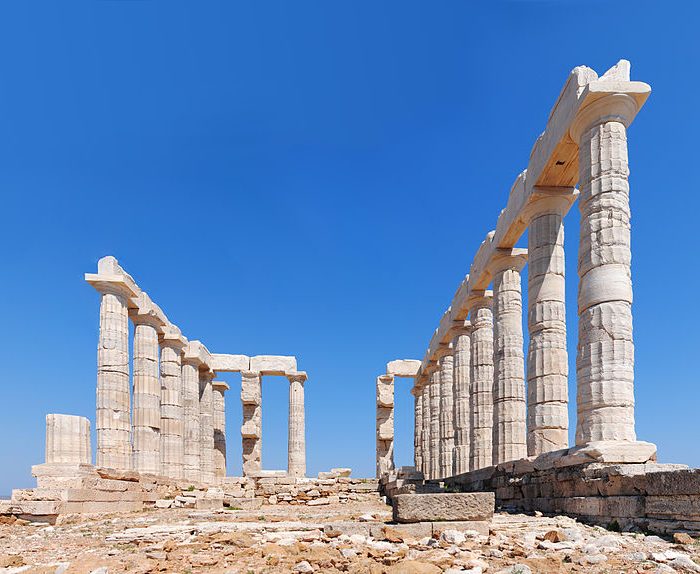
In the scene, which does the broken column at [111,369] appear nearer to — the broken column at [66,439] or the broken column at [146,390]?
the broken column at [146,390]

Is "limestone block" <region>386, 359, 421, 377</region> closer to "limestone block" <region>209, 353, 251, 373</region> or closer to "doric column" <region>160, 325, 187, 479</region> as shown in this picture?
"limestone block" <region>209, 353, 251, 373</region>

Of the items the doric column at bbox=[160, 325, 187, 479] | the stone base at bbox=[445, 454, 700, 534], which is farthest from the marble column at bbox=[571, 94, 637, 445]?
the doric column at bbox=[160, 325, 187, 479]

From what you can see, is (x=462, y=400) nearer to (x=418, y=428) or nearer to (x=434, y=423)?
(x=434, y=423)

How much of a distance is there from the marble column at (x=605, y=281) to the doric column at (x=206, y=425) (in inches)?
1087

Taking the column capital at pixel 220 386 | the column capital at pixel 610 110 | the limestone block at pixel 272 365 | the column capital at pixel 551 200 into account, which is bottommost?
the column capital at pixel 220 386

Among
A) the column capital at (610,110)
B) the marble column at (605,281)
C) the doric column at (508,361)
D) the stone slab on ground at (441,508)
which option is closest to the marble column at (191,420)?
the doric column at (508,361)

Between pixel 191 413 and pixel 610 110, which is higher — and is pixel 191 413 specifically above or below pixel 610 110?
below

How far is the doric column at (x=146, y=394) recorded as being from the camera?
2697 cm

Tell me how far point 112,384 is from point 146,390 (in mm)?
4190

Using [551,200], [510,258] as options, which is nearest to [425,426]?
[510,258]

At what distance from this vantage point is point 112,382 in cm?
2341

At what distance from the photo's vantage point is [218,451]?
A: 135 ft

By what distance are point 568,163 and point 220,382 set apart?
29.7 meters

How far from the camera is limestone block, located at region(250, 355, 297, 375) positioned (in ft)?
129
